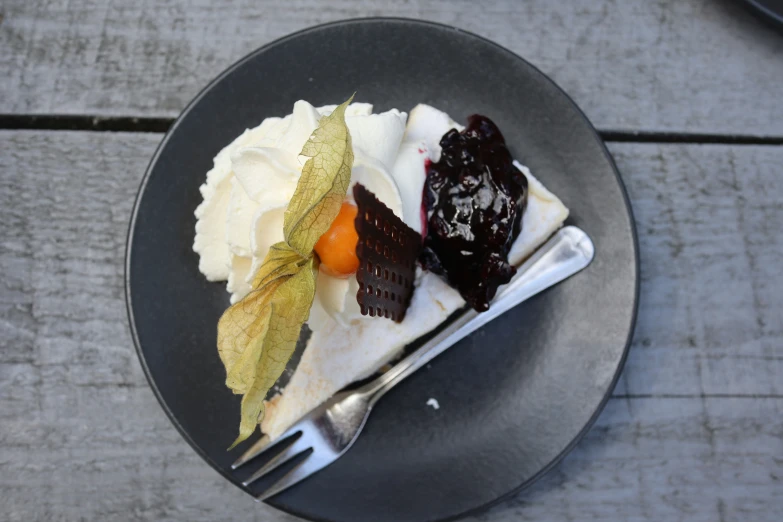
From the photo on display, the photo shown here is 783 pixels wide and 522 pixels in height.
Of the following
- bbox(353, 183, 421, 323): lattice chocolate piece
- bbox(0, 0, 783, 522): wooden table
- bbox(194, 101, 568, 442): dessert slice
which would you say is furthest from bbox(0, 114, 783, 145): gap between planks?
bbox(353, 183, 421, 323): lattice chocolate piece

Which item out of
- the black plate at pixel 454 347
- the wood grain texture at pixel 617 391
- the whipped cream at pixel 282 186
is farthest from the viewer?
the wood grain texture at pixel 617 391

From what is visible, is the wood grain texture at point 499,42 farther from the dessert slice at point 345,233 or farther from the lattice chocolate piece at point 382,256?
the lattice chocolate piece at point 382,256

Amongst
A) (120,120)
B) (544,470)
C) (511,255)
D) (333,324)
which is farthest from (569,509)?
(120,120)

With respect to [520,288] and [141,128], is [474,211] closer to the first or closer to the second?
[520,288]

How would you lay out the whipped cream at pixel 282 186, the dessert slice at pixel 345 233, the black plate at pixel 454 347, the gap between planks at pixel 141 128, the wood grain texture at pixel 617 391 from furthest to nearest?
the gap between planks at pixel 141 128 → the wood grain texture at pixel 617 391 → the black plate at pixel 454 347 → the whipped cream at pixel 282 186 → the dessert slice at pixel 345 233

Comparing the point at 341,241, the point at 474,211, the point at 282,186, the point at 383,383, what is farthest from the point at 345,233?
the point at 383,383

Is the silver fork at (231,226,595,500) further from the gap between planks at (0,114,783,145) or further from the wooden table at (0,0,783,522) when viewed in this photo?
the gap between planks at (0,114,783,145)

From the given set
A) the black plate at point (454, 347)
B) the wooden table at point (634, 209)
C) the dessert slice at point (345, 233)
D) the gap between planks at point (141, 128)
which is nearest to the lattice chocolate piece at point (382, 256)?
the dessert slice at point (345, 233)
